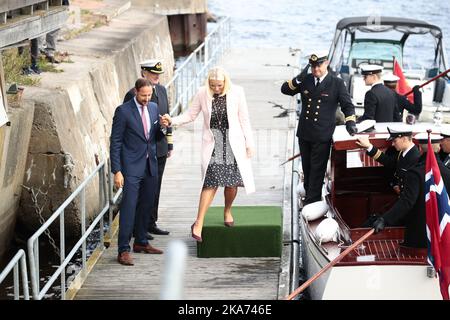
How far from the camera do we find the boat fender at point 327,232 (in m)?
11.3

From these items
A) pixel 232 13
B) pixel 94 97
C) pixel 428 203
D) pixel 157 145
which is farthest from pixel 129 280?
pixel 232 13

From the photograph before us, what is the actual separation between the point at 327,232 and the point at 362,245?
0.41 meters

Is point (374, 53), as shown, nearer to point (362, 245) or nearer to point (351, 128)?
point (351, 128)

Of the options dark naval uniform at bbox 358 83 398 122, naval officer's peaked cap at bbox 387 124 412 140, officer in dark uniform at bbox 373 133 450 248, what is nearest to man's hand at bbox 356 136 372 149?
naval officer's peaked cap at bbox 387 124 412 140

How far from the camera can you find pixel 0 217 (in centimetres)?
1453

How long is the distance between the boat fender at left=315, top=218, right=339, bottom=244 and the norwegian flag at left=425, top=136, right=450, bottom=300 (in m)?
1.48

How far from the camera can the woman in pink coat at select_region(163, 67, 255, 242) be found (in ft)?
37.1

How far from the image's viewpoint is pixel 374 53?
885 inches

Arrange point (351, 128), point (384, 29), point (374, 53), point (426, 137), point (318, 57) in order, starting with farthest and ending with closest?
point (384, 29)
point (374, 53)
point (318, 57)
point (351, 128)
point (426, 137)

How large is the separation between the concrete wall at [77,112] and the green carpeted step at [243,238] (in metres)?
4.26

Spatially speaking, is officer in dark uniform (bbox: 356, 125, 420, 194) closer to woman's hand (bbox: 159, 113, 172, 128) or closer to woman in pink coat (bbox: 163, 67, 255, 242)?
woman in pink coat (bbox: 163, 67, 255, 242)

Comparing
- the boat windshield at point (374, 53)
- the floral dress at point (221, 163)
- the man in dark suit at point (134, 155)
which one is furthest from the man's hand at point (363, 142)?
the boat windshield at point (374, 53)

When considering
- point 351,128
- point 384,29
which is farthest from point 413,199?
point 384,29

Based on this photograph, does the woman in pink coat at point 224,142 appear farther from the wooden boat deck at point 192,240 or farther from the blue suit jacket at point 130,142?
the wooden boat deck at point 192,240
